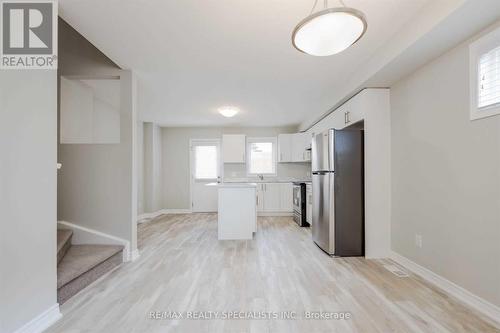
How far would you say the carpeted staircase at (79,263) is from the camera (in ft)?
7.12

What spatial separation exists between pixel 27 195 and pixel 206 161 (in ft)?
18.0

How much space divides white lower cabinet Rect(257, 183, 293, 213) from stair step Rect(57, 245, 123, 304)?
402 centimetres

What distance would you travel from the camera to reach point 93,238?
307 cm

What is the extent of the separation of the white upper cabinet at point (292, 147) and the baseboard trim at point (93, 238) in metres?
4.59

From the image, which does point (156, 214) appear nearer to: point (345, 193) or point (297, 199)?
point (297, 199)

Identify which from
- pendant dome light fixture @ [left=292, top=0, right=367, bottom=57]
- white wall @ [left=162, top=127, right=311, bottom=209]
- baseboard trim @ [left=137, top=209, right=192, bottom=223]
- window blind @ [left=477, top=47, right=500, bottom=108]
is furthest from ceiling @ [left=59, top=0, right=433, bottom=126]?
baseboard trim @ [left=137, top=209, right=192, bottom=223]

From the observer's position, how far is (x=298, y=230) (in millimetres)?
4875

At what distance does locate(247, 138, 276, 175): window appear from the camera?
707 centimetres

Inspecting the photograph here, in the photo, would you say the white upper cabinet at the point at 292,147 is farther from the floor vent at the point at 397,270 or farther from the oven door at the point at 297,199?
the floor vent at the point at 397,270

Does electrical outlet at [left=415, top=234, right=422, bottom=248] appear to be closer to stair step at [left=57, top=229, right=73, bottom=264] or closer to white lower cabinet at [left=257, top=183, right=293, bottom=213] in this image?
white lower cabinet at [left=257, top=183, right=293, bottom=213]

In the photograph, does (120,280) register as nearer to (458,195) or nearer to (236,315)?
(236,315)

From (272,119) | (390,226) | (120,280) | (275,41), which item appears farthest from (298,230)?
(275,41)

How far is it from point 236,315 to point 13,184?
186 centimetres

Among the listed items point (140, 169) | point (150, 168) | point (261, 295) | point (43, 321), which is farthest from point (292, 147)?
point (43, 321)
